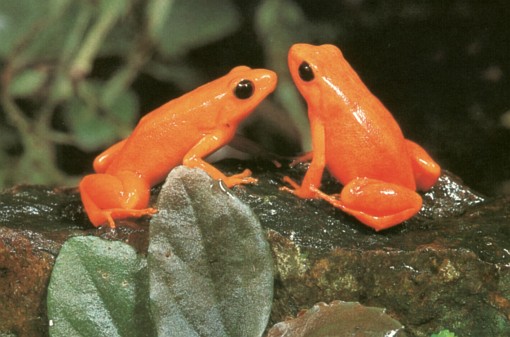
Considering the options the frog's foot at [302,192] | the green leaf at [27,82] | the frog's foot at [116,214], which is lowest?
the green leaf at [27,82]

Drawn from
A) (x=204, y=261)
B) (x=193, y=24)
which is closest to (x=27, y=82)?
(x=193, y=24)

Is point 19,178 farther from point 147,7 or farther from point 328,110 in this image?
point 328,110

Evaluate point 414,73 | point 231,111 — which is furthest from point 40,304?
point 414,73

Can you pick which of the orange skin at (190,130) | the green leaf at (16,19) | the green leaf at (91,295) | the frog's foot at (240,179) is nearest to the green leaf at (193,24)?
the green leaf at (16,19)

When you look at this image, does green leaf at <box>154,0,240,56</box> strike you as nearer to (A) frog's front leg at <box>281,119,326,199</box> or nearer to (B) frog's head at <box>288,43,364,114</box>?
(B) frog's head at <box>288,43,364,114</box>

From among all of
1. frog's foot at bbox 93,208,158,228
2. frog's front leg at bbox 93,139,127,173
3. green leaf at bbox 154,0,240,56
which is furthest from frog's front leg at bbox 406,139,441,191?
green leaf at bbox 154,0,240,56

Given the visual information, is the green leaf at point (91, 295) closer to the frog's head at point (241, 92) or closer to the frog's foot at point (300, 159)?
the frog's head at point (241, 92)
